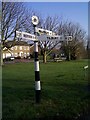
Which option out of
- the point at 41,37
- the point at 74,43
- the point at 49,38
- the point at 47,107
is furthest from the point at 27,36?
the point at 74,43

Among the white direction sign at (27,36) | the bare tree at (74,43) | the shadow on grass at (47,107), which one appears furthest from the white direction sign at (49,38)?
the bare tree at (74,43)

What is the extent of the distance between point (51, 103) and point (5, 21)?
43.2 metres

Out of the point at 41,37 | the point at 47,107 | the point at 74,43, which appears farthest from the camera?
the point at 74,43

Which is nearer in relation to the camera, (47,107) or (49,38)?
(47,107)

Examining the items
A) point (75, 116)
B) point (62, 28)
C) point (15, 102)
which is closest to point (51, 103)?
point (15, 102)

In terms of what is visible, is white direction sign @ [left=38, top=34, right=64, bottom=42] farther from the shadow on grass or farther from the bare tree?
the bare tree

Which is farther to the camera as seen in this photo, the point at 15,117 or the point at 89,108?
the point at 89,108

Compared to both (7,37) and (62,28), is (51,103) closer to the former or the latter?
(7,37)

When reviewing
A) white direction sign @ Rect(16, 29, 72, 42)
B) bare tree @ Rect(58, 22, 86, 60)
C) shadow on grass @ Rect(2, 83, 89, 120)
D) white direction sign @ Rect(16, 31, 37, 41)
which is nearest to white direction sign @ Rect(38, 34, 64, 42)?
white direction sign @ Rect(16, 29, 72, 42)

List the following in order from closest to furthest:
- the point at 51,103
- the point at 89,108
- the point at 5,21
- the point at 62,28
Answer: the point at 89,108 → the point at 51,103 → the point at 5,21 → the point at 62,28

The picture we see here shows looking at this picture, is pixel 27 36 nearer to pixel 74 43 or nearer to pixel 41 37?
pixel 41 37

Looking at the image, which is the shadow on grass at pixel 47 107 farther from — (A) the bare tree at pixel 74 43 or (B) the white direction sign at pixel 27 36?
(A) the bare tree at pixel 74 43

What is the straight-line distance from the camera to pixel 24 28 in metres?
51.8

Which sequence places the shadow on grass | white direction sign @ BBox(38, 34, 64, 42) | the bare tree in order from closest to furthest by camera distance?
1. the shadow on grass
2. white direction sign @ BBox(38, 34, 64, 42)
3. the bare tree
